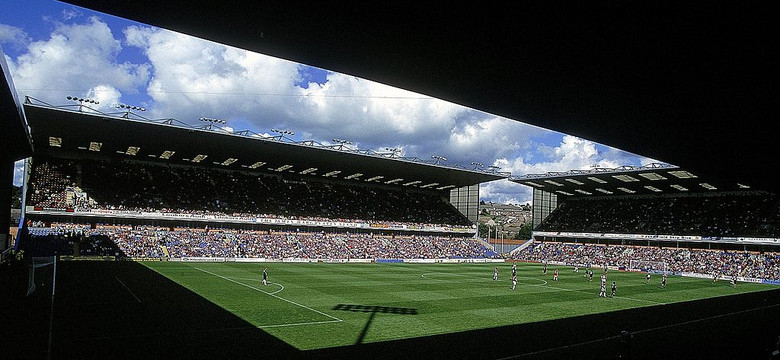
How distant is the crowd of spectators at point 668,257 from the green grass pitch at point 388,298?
10.1m

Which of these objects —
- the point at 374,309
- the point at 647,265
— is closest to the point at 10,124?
the point at 374,309

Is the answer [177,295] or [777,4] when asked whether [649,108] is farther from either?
[177,295]

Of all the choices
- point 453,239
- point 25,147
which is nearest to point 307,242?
point 453,239

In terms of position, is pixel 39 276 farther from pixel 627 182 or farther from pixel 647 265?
pixel 627 182

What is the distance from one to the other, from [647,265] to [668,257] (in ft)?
10.3

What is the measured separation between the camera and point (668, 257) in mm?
64188

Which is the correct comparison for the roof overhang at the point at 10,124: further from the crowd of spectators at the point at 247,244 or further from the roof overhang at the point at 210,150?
the crowd of spectators at the point at 247,244

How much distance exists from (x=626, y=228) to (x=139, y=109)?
6299 centimetres

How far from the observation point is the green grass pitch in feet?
67.8

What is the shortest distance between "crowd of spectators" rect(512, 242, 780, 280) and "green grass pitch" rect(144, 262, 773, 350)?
10103 mm

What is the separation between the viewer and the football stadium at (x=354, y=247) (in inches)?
661

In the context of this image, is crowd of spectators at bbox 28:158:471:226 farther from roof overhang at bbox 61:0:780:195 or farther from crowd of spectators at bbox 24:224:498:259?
roof overhang at bbox 61:0:780:195

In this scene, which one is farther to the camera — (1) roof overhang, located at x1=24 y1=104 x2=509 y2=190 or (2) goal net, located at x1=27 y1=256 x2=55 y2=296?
(1) roof overhang, located at x1=24 y1=104 x2=509 y2=190

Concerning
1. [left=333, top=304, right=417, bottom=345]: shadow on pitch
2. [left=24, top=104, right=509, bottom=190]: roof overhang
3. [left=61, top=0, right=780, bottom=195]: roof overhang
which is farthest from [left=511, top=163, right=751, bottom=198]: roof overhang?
[left=61, top=0, right=780, bottom=195]: roof overhang
